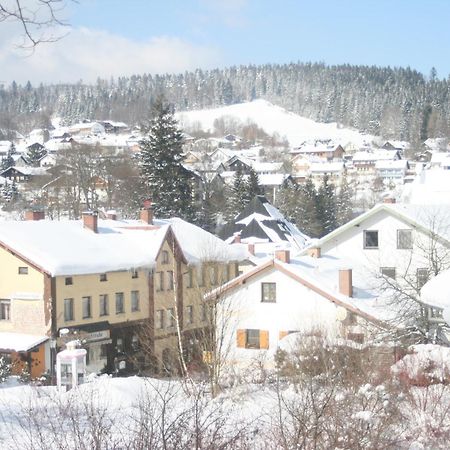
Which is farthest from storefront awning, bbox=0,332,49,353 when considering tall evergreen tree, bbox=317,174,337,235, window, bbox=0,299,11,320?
tall evergreen tree, bbox=317,174,337,235

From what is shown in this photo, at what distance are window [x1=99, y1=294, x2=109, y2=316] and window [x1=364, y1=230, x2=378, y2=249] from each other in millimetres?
11670

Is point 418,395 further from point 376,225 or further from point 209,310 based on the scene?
point 376,225

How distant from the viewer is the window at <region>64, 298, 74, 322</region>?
97.4ft

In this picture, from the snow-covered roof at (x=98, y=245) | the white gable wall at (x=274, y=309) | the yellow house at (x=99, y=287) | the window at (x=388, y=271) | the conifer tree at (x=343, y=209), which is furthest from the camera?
the conifer tree at (x=343, y=209)

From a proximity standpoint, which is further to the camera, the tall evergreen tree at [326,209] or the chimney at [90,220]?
the tall evergreen tree at [326,209]

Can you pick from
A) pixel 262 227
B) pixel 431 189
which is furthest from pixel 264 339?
pixel 262 227

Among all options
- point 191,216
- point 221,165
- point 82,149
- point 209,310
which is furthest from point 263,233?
point 221,165

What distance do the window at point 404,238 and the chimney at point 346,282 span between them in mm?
6135

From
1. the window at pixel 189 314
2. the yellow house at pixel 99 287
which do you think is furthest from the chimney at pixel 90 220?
the window at pixel 189 314

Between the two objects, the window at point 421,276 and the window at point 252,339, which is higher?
the window at point 421,276

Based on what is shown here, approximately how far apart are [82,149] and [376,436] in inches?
2288

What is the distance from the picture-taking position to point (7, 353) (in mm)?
28250

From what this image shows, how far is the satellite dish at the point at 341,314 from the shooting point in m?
25.9

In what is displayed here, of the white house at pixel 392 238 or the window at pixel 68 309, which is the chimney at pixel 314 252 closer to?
the white house at pixel 392 238
